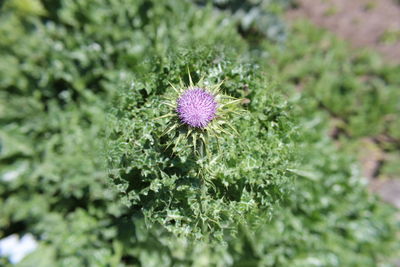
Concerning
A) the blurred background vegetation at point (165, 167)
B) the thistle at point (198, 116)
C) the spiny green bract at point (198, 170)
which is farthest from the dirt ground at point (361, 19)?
the thistle at point (198, 116)

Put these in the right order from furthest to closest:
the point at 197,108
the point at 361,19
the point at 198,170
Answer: the point at 361,19, the point at 198,170, the point at 197,108

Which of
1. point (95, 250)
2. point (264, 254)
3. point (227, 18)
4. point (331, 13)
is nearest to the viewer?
point (95, 250)

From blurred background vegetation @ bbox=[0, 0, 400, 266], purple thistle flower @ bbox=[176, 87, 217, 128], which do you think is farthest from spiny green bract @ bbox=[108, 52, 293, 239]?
purple thistle flower @ bbox=[176, 87, 217, 128]

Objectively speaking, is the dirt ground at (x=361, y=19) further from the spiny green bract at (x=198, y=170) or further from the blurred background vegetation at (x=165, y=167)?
the spiny green bract at (x=198, y=170)

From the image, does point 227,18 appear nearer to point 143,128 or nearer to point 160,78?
point 160,78

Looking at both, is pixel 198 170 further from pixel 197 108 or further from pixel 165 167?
pixel 197 108

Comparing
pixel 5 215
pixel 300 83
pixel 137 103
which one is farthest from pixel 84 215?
pixel 300 83

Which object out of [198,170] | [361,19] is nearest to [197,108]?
[198,170]
